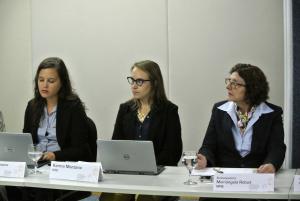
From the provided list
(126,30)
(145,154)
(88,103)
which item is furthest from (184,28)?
(145,154)

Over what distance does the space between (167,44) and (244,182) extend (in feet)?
8.14

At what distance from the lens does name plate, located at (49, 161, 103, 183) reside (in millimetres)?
2268

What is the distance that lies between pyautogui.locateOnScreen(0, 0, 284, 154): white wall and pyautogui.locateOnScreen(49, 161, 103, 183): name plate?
2188mm

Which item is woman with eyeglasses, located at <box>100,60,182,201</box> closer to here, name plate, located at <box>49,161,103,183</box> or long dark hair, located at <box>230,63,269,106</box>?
long dark hair, located at <box>230,63,269,106</box>

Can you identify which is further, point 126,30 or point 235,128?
point 126,30

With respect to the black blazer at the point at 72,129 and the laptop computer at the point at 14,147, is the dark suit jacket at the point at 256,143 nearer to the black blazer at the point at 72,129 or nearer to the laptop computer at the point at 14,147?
the black blazer at the point at 72,129

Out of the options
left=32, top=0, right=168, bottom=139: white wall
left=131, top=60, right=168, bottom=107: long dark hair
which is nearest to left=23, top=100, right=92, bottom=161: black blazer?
left=131, top=60, right=168, bottom=107: long dark hair

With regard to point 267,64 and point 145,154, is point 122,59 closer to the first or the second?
point 267,64

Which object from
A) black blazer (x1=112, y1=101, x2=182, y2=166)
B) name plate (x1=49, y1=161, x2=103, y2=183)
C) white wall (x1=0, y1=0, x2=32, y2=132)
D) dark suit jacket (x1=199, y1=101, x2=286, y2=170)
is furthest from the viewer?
white wall (x1=0, y1=0, x2=32, y2=132)

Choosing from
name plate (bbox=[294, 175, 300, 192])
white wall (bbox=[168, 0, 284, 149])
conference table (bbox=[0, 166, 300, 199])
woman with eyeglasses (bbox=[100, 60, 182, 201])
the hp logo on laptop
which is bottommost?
conference table (bbox=[0, 166, 300, 199])

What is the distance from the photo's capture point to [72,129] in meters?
3.05

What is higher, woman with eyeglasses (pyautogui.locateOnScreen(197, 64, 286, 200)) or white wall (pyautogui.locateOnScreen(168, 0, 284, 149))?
white wall (pyautogui.locateOnScreen(168, 0, 284, 149))

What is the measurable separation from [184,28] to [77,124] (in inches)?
67.0

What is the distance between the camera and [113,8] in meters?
4.47
